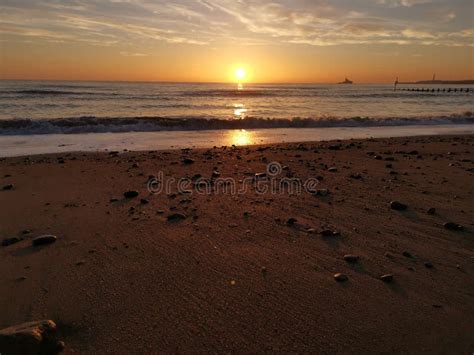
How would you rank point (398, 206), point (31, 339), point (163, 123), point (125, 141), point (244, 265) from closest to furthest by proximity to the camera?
point (31, 339) < point (244, 265) < point (398, 206) < point (125, 141) < point (163, 123)

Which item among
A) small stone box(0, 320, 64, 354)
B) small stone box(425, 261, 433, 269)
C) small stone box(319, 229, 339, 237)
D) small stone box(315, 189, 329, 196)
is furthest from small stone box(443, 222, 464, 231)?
small stone box(0, 320, 64, 354)

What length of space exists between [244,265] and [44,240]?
6.84 feet

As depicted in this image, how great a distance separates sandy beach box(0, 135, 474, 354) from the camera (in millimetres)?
2293

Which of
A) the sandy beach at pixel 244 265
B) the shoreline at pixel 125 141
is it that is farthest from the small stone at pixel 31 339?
the shoreline at pixel 125 141

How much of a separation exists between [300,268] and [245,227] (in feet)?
3.38

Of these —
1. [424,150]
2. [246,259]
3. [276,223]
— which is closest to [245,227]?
[276,223]

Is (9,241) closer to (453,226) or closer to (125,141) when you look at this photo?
(453,226)

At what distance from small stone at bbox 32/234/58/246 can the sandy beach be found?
6 centimetres

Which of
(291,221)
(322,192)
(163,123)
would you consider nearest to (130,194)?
(291,221)

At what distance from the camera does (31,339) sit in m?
2.04

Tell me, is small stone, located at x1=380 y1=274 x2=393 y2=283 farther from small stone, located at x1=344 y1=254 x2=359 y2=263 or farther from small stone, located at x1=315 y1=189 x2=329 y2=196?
small stone, located at x1=315 y1=189 x2=329 y2=196

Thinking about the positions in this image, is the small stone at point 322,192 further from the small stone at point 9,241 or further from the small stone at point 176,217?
the small stone at point 9,241

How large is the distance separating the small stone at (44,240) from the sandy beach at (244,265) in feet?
0.18

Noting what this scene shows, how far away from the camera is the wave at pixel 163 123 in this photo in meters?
13.4
